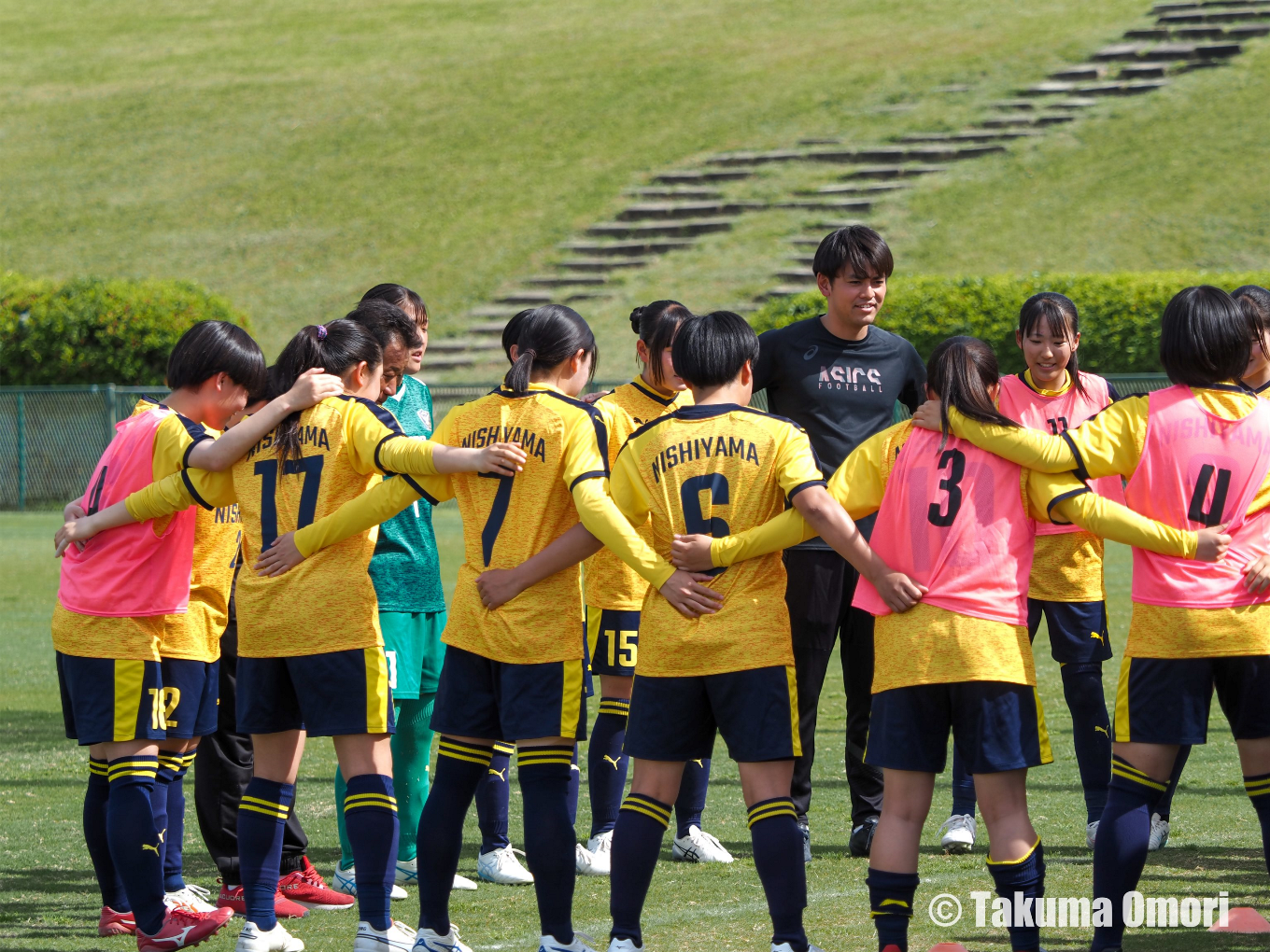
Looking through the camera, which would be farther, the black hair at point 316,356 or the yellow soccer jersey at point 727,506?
the black hair at point 316,356

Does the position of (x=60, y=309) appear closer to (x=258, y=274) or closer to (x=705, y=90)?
(x=258, y=274)

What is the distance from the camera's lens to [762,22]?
43.2 m

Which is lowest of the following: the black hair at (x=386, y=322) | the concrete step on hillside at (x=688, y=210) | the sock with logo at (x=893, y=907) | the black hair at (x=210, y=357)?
the sock with logo at (x=893, y=907)

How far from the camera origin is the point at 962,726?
4160 millimetres

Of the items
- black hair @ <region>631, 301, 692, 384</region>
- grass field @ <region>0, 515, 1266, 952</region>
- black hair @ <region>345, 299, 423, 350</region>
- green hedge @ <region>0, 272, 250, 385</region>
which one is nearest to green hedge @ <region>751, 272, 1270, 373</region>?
green hedge @ <region>0, 272, 250, 385</region>

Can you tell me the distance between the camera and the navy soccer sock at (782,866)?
13.8ft

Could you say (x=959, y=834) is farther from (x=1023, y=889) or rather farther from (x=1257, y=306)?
(x=1257, y=306)

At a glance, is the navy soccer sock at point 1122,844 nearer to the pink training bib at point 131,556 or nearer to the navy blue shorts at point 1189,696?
the navy blue shorts at point 1189,696

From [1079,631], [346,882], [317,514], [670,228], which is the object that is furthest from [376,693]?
[670,228]

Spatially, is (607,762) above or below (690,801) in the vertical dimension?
above

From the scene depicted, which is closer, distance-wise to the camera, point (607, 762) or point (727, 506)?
point (727, 506)

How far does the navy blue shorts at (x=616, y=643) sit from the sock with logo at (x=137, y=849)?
1.83m

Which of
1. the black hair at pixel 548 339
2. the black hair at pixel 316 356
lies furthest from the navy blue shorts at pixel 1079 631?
the black hair at pixel 316 356

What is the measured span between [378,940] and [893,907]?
5.04 ft
